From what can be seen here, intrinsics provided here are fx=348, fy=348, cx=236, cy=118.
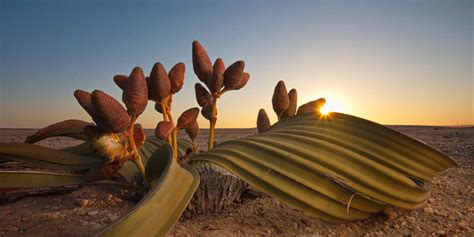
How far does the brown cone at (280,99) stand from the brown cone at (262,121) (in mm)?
104

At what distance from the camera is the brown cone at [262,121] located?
1913 millimetres

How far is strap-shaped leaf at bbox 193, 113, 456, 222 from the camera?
111cm

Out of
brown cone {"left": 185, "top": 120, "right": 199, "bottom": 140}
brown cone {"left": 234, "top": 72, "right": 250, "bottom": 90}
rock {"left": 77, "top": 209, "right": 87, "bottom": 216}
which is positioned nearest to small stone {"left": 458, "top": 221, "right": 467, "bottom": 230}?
brown cone {"left": 234, "top": 72, "right": 250, "bottom": 90}

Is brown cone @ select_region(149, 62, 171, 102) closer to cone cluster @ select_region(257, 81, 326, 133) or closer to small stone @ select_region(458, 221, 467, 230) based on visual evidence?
cone cluster @ select_region(257, 81, 326, 133)

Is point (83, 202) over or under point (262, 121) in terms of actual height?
under

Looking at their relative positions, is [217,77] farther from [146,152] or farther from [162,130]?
[146,152]

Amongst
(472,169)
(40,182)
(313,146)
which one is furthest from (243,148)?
(472,169)

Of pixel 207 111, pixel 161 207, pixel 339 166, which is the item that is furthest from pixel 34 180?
pixel 339 166

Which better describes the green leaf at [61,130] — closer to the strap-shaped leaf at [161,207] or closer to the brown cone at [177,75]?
the brown cone at [177,75]

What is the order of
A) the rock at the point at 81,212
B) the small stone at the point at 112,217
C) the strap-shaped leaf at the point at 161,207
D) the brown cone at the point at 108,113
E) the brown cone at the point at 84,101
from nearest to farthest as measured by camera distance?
the strap-shaped leaf at the point at 161,207
the brown cone at the point at 108,113
the brown cone at the point at 84,101
the small stone at the point at 112,217
the rock at the point at 81,212

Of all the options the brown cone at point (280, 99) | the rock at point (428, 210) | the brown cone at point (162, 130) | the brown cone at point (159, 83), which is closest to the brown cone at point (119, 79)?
the brown cone at point (159, 83)

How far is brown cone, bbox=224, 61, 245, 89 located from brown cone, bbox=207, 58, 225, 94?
23mm

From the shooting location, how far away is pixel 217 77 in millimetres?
1529

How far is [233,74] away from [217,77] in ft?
0.23
